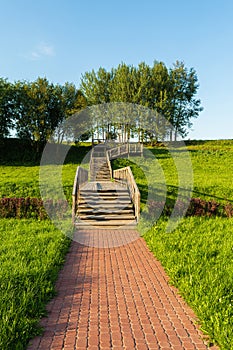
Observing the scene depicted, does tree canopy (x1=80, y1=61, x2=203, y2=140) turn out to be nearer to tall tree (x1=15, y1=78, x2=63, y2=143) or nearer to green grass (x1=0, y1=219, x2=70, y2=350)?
tall tree (x1=15, y1=78, x2=63, y2=143)

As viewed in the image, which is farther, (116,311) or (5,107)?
(5,107)

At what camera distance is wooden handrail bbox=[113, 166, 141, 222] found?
433 inches

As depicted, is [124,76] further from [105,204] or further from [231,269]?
[231,269]

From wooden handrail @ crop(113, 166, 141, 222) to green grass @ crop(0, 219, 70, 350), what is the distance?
10.6 feet

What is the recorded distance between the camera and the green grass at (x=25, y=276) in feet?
12.5

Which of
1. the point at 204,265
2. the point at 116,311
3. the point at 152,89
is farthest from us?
the point at 152,89

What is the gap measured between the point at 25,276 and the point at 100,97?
3940 centimetres

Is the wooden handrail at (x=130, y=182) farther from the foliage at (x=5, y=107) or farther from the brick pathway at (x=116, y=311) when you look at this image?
the foliage at (x=5, y=107)

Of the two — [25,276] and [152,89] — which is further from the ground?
[152,89]

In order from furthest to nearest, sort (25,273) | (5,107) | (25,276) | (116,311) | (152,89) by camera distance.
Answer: (152,89)
(5,107)
(25,273)
(25,276)
(116,311)

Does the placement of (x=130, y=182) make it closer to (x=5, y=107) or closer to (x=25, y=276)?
(x=25, y=276)

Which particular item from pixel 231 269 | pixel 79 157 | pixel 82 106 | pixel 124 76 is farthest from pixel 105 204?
pixel 124 76

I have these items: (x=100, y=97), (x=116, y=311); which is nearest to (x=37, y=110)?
(x=100, y=97)

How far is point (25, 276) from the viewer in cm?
536
